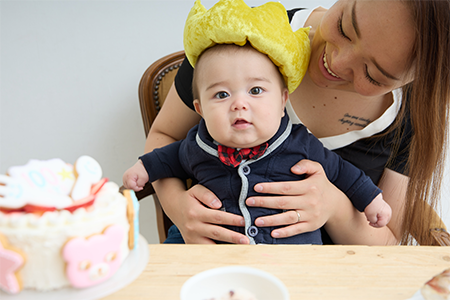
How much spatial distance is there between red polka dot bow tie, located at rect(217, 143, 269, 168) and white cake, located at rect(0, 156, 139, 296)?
561mm

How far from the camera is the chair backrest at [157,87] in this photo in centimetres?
154

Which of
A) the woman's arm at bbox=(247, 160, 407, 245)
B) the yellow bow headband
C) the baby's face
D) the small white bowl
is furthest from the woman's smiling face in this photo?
the small white bowl

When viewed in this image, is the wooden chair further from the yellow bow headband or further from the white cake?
the white cake

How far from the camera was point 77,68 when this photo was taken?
1757mm

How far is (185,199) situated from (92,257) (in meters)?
0.64

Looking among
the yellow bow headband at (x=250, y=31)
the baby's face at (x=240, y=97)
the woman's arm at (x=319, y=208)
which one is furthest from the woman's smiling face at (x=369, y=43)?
the woman's arm at (x=319, y=208)

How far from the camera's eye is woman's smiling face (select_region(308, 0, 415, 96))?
880 mm

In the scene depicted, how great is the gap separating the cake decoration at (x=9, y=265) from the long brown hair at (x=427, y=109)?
1.01 metres

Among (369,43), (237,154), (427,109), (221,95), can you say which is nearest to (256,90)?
(221,95)

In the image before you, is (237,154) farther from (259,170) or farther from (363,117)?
(363,117)

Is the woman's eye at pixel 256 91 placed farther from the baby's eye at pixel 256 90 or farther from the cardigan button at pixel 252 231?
the cardigan button at pixel 252 231

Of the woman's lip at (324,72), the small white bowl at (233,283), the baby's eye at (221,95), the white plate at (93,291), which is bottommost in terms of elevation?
the white plate at (93,291)

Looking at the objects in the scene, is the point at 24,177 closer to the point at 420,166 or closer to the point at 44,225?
the point at 44,225

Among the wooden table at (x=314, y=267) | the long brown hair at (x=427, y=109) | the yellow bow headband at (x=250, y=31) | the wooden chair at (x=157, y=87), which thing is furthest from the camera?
the wooden chair at (x=157, y=87)
